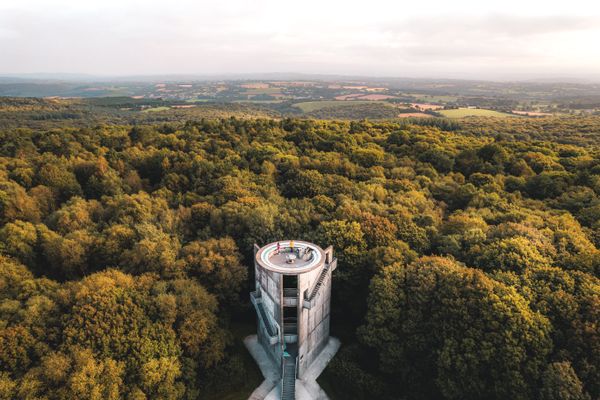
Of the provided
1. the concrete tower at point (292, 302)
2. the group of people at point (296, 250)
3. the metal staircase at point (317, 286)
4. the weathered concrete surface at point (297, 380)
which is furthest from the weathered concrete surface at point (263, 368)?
the group of people at point (296, 250)

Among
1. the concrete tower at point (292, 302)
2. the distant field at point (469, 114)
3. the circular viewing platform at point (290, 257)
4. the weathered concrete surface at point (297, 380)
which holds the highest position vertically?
the distant field at point (469, 114)

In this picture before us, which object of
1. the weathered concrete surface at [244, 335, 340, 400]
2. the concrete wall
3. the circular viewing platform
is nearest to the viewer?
the concrete wall

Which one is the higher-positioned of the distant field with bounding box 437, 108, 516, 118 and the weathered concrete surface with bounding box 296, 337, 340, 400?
the distant field with bounding box 437, 108, 516, 118

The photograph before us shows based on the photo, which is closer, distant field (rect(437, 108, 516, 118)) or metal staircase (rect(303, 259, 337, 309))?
metal staircase (rect(303, 259, 337, 309))

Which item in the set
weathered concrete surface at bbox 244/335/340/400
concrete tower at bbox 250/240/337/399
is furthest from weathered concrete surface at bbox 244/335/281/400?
concrete tower at bbox 250/240/337/399

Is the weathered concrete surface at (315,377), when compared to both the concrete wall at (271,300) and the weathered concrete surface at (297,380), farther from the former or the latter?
the concrete wall at (271,300)

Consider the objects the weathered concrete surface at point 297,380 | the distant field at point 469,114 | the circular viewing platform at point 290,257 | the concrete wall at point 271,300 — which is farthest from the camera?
the distant field at point 469,114

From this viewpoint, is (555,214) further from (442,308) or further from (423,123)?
(423,123)

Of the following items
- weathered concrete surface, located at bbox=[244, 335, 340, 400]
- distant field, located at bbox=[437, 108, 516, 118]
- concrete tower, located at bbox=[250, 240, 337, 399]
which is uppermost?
distant field, located at bbox=[437, 108, 516, 118]

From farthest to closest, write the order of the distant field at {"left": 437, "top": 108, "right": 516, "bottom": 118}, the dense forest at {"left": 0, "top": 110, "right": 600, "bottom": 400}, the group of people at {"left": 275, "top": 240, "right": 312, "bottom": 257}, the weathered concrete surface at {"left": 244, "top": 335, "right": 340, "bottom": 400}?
the distant field at {"left": 437, "top": 108, "right": 516, "bottom": 118} → the group of people at {"left": 275, "top": 240, "right": 312, "bottom": 257} → the weathered concrete surface at {"left": 244, "top": 335, "right": 340, "bottom": 400} → the dense forest at {"left": 0, "top": 110, "right": 600, "bottom": 400}

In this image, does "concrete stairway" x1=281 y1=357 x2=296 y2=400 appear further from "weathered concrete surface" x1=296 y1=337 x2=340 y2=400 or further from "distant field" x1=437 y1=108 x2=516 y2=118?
"distant field" x1=437 y1=108 x2=516 y2=118
